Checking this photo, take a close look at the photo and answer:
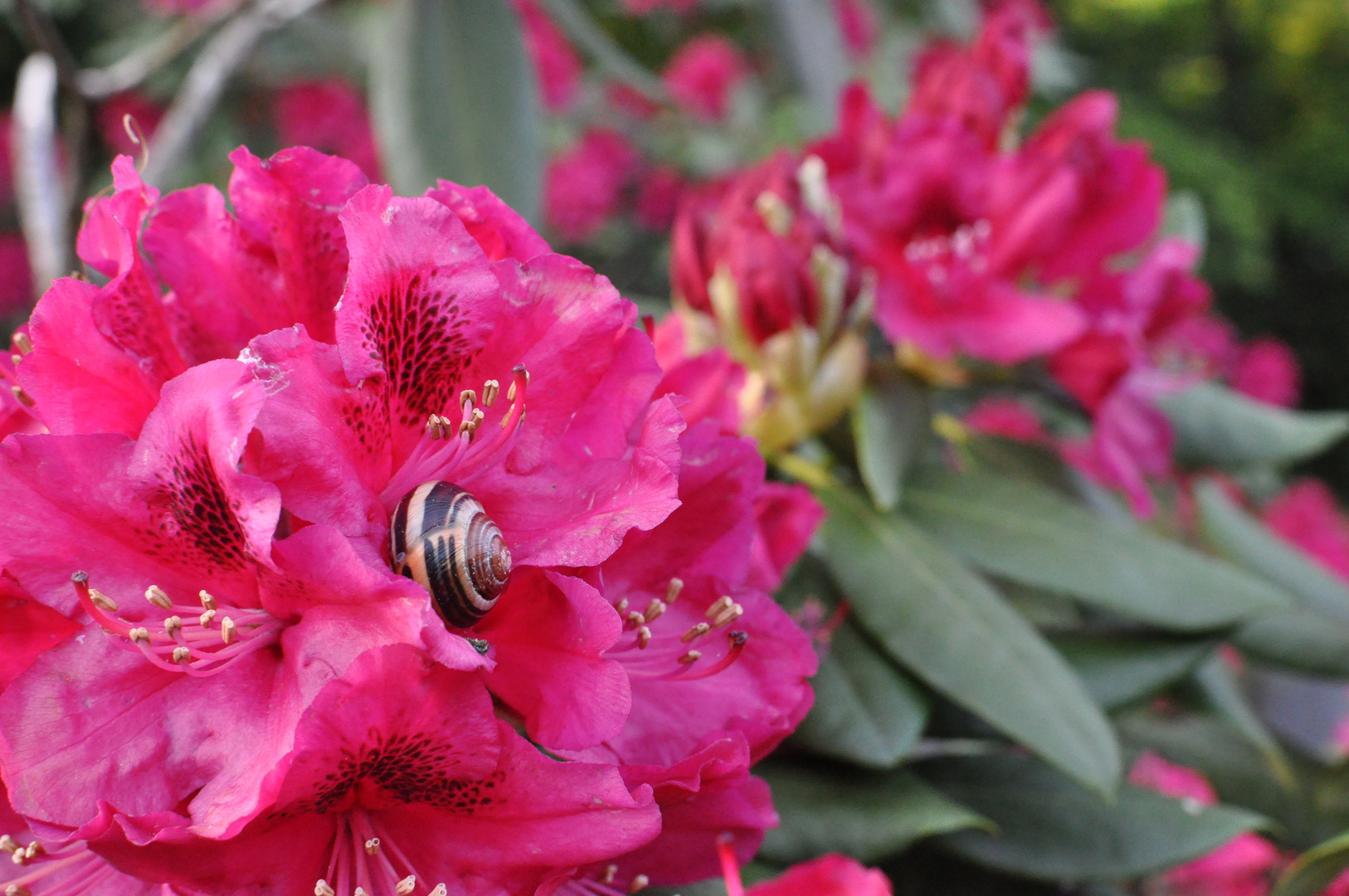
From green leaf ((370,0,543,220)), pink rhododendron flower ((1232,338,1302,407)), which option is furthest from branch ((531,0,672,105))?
pink rhododendron flower ((1232,338,1302,407))

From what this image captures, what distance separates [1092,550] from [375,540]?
0.59m

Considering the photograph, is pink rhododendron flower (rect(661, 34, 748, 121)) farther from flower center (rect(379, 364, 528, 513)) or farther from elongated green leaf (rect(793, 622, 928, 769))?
flower center (rect(379, 364, 528, 513))

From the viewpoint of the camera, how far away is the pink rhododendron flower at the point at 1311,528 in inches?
88.0

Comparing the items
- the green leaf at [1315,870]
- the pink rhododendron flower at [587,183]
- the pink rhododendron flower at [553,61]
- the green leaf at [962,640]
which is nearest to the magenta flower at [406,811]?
the green leaf at [962,640]

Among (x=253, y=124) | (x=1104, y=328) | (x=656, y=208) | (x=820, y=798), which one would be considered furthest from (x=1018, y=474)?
(x=253, y=124)

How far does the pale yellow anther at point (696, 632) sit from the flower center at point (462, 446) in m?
0.10

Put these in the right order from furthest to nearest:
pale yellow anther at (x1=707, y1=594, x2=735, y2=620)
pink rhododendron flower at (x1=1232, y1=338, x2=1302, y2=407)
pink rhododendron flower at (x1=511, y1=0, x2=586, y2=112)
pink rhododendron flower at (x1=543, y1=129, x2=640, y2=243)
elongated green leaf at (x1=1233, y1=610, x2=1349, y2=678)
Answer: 1. pink rhododendron flower at (x1=1232, y1=338, x2=1302, y2=407)
2. pink rhododendron flower at (x1=543, y1=129, x2=640, y2=243)
3. pink rhododendron flower at (x1=511, y1=0, x2=586, y2=112)
4. elongated green leaf at (x1=1233, y1=610, x2=1349, y2=678)
5. pale yellow anther at (x1=707, y1=594, x2=735, y2=620)

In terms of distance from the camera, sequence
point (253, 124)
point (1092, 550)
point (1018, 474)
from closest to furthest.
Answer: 1. point (1092, 550)
2. point (1018, 474)
3. point (253, 124)

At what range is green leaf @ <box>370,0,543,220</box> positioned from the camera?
114cm

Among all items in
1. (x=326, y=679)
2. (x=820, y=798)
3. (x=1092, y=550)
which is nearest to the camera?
(x=326, y=679)

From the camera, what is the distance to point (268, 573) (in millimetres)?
363

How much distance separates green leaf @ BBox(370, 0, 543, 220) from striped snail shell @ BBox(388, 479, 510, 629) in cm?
79

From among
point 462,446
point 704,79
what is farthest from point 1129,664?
point 704,79

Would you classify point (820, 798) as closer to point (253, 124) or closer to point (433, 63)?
point (433, 63)
